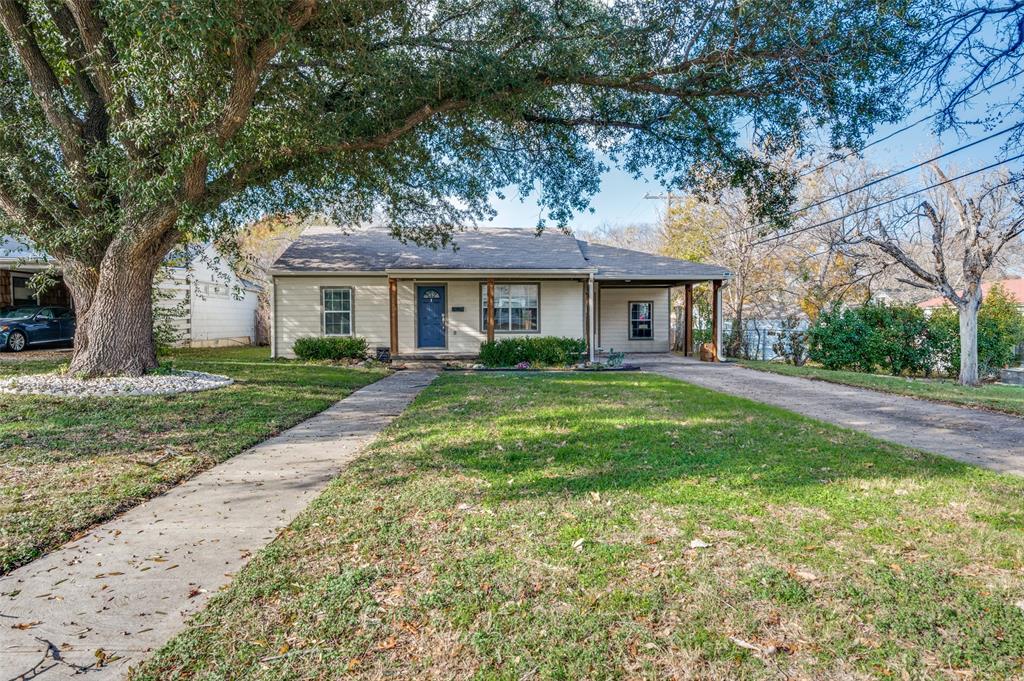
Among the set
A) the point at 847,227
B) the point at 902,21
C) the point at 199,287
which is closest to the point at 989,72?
the point at 902,21

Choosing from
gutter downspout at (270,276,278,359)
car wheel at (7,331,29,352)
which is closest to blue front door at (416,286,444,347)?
gutter downspout at (270,276,278,359)

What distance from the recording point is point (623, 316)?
63.0ft

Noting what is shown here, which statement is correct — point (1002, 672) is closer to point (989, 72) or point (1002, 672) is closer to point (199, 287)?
point (989, 72)

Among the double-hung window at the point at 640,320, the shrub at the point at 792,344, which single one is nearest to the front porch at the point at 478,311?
the shrub at the point at 792,344

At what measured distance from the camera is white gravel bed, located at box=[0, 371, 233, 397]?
8148 mm

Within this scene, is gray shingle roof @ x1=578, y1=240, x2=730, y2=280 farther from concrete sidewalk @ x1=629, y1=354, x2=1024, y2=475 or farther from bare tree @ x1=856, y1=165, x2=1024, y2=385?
concrete sidewalk @ x1=629, y1=354, x2=1024, y2=475

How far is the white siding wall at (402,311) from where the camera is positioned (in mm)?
16109

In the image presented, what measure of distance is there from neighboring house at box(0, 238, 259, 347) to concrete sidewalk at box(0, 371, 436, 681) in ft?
44.8

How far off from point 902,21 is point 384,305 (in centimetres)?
1307

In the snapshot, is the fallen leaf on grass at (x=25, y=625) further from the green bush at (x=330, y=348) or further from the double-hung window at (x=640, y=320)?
the double-hung window at (x=640, y=320)

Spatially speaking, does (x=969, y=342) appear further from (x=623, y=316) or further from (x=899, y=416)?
(x=899, y=416)

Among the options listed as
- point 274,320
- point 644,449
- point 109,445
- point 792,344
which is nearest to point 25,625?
point 109,445

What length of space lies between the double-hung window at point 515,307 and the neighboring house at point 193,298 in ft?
24.9

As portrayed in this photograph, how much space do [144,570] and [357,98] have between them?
7420mm
